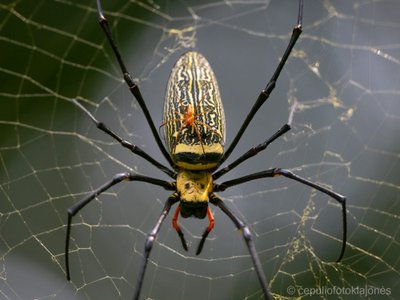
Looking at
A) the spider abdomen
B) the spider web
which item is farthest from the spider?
the spider web

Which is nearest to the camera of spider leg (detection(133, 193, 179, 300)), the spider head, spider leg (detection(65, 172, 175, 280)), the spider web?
spider leg (detection(133, 193, 179, 300))

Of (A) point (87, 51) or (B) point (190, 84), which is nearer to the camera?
(B) point (190, 84)

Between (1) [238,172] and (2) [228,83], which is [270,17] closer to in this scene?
(2) [228,83]

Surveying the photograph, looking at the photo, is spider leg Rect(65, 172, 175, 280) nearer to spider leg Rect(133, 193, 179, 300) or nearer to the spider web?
spider leg Rect(133, 193, 179, 300)

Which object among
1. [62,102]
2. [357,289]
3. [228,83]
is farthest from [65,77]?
[357,289]

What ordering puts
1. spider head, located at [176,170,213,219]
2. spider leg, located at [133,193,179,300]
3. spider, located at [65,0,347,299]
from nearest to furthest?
spider leg, located at [133,193,179,300] → spider, located at [65,0,347,299] → spider head, located at [176,170,213,219]

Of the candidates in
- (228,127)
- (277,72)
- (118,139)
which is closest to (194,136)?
(118,139)
